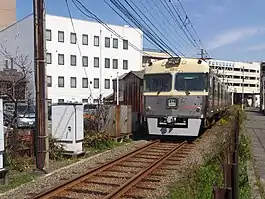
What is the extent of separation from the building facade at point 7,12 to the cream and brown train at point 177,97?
5146 cm

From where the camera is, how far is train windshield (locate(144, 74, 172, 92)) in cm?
1708

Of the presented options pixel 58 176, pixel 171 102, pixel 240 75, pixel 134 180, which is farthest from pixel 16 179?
pixel 240 75

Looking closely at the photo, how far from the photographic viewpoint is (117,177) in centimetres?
955

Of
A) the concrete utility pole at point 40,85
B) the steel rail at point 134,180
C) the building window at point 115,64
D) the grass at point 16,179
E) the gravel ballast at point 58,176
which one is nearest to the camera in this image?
the steel rail at point 134,180

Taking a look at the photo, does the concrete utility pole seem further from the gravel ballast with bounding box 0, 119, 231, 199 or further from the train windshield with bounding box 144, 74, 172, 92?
the train windshield with bounding box 144, 74, 172, 92

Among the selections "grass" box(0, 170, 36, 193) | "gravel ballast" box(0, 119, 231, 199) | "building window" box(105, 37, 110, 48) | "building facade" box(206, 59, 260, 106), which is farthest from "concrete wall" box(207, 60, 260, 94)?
"grass" box(0, 170, 36, 193)

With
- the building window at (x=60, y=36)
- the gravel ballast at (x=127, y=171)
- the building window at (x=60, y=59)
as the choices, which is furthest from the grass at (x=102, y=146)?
the building window at (x=60, y=36)

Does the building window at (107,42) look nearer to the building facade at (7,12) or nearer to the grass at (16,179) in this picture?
the building facade at (7,12)

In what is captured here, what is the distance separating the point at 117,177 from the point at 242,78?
103670 millimetres

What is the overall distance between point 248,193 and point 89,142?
28.8 feet

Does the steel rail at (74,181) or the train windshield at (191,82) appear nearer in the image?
the steel rail at (74,181)

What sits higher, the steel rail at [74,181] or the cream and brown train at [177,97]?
the cream and brown train at [177,97]

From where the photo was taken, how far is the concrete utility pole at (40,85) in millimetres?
10617

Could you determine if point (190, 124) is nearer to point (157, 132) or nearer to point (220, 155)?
point (157, 132)
